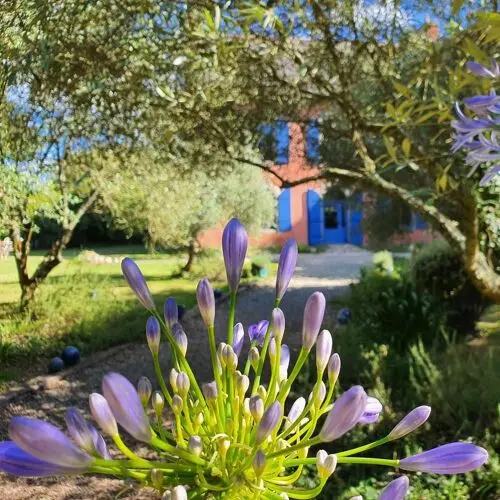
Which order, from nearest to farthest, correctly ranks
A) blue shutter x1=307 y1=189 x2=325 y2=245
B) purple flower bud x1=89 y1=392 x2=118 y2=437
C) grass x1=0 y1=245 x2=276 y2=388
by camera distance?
purple flower bud x1=89 y1=392 x2=118 y2=437 < grass x1=0 y1=245 x2=276 y2=388 < blue shutter x1=307 y1=189 x2=325 y2=245

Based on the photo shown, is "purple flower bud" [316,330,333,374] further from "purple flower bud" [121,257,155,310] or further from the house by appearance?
the house

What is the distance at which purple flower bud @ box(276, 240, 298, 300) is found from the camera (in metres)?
0.92

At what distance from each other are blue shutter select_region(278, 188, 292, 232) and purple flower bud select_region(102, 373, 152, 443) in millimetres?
17549

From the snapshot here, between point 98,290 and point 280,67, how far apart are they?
4.88 m

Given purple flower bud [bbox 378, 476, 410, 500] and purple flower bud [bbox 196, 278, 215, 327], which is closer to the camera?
purple flower bud [bbox 378, 476, 410, 500]

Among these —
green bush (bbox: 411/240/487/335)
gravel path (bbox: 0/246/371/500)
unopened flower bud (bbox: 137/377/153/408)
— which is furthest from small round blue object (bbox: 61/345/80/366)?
unopened flower bud (bbox: 137/377/153/408)


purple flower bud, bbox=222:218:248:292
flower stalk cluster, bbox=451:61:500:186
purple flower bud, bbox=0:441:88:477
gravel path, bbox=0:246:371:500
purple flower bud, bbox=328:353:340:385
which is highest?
flower stalk cluster, bbox=451:61:500:186

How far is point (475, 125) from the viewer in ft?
4.57

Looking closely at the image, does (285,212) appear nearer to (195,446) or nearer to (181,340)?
(181,340)

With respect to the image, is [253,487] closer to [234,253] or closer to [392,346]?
[234,253]

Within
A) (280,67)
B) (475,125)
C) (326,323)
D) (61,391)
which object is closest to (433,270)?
(326,323)

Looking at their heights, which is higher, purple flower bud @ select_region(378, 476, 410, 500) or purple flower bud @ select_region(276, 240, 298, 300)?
purple flower bud @ select_region(276, 240, 298, 300)

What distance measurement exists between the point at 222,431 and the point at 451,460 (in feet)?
1.01

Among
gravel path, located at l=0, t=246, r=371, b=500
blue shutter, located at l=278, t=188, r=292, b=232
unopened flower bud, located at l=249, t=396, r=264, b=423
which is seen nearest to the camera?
unopened flower bud, located at l=249, t=396, r=264, b=423
